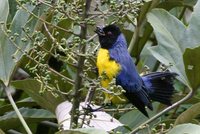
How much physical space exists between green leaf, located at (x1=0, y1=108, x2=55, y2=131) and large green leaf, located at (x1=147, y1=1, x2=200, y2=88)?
39cm

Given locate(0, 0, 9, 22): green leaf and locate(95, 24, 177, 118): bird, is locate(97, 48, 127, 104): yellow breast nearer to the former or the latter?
locate(95, 24, 177, 118): bird

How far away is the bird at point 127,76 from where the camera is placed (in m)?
1.91

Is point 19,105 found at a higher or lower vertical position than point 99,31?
lower

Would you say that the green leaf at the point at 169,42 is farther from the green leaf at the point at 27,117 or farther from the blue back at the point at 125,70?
the green leaf at the point at 27,117

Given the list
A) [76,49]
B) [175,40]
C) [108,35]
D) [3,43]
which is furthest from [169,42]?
[3,43]

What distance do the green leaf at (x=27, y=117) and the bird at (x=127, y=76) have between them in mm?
223

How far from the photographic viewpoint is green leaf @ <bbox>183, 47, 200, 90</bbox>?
1648 millimetres

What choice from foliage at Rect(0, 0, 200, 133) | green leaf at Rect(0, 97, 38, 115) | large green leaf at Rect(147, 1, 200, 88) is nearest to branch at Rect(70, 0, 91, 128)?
foliage at Rect(0, 0, 200, 133)

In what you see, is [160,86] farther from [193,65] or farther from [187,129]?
[187,129]

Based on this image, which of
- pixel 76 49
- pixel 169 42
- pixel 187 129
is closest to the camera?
pixel 187 129

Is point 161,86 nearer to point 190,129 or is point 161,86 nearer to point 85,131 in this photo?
point 190,129

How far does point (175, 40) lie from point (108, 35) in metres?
0.19

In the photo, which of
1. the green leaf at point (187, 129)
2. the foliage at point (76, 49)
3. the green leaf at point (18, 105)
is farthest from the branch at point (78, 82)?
the green leaf at point (18, 105)

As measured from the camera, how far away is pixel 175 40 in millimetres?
1849
